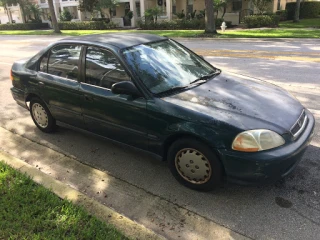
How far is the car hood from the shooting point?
304 centimetres

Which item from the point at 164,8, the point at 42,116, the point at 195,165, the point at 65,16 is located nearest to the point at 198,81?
the point at 195,165

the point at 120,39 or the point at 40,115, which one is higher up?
the point at 120,39

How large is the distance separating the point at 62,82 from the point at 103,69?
2.69ft

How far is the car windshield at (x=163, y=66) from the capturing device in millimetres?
3592

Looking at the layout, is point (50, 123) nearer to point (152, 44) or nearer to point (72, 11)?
point (152, 44)

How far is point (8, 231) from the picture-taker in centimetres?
276

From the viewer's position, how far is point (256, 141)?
9.47 feet

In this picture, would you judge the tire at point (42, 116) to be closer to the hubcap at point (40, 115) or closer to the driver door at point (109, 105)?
the hubcap at point (40, 115)

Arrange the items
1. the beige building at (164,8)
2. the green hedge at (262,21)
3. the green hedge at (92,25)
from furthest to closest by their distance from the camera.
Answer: the green hedge at (92,25) → the beige building at (164,8) → the green hedge at (262,21)

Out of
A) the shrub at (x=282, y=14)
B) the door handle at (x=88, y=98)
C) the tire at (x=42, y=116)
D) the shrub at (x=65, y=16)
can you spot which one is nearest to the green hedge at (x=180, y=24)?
the shrub at (x=282, y=14)

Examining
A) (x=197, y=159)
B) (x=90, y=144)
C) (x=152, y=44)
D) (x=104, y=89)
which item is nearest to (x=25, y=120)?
(x=90, y=144)

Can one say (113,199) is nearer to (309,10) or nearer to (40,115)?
(40,115)

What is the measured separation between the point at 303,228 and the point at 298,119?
3.71 ft

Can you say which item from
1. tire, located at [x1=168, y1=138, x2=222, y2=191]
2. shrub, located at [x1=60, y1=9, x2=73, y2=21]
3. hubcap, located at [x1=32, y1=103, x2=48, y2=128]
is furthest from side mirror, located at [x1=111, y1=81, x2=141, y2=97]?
shrub, located at [x1=60, y1=9, x2=73, y2=21]
